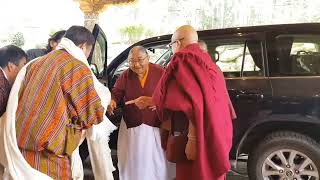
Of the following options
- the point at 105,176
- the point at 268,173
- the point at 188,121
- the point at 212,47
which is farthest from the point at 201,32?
the point at 105,176

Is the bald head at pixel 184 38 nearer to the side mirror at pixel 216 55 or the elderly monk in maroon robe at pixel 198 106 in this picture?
the elderly monk in maroon robe at pixel 198 106

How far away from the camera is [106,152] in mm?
2807

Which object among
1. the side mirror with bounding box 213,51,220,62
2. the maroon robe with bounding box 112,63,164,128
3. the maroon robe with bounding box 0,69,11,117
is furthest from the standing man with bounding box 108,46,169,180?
the maroon robe with bounding box 0,69,11,117

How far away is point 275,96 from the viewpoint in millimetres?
4012

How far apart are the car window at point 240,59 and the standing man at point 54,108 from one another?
2273 millimetres

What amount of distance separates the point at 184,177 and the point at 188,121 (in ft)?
1.39

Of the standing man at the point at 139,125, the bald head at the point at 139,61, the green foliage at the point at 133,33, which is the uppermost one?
the green foliage at the point at 133,33

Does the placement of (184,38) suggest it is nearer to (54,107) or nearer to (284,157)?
(54,107)

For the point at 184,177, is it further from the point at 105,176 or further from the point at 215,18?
the point at 215,18

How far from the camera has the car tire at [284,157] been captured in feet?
13.0

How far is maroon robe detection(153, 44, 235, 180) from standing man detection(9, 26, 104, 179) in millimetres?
517

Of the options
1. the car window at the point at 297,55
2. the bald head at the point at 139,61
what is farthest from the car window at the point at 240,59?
the bald head at the point at 139,61

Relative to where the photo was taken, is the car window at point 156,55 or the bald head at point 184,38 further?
the car window at point 156,55

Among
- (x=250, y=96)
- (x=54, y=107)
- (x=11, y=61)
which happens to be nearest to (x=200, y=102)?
(x=54, y=107)
